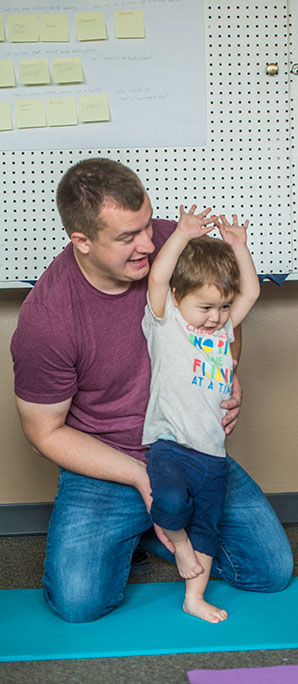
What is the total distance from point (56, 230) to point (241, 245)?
0.65 metres

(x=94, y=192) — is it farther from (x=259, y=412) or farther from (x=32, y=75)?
(x=259, y=412)

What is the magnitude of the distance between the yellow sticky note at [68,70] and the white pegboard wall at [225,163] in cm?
19

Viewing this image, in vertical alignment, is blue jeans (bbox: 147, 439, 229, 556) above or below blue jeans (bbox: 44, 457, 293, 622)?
above

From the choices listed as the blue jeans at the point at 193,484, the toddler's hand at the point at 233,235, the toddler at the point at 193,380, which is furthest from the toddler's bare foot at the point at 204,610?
the toddler's hand at the point at 233,235

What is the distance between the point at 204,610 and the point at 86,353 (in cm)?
64

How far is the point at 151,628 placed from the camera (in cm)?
164

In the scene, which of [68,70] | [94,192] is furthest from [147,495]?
[68,70]

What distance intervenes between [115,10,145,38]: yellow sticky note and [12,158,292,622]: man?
57 centimetres

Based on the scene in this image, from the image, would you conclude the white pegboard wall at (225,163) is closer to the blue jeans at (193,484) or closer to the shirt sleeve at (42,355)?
the shirt sleeve at (42,355)

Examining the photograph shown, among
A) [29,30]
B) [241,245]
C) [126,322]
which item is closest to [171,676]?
[126,322]

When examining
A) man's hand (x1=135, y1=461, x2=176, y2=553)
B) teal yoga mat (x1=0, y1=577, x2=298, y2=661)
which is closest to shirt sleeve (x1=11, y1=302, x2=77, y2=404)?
man's hand (x1=135, y1=461, x2=176, y2=553)

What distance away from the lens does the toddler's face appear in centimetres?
159

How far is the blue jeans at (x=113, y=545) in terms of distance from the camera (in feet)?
5.69

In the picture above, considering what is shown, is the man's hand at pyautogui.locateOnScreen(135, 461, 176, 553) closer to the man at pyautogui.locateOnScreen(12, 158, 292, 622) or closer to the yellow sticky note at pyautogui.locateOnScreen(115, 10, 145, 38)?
the man at pyautogui.locateOnScreen(12, 158, 292, 622)
